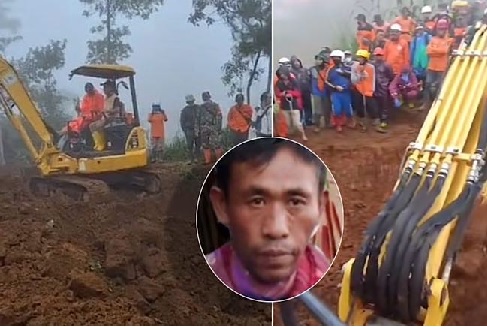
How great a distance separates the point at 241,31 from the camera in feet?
9.65

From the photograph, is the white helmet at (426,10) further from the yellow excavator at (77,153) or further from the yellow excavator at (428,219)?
the yellow excavator at (77,153)

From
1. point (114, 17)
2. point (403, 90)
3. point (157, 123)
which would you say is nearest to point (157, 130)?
point (157, 123)

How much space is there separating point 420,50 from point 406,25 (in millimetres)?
97

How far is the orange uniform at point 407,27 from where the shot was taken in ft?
9.63

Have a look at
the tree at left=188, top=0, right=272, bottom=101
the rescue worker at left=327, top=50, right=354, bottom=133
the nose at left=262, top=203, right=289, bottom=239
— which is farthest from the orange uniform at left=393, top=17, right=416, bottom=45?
the nose at left=262, top=203, right=289, bottom=239

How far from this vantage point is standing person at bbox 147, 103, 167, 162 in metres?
2.95

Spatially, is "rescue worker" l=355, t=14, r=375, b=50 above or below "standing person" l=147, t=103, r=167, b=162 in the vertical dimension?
above

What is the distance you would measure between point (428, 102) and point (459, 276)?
1.95 feet

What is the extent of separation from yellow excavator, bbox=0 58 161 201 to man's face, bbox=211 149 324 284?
29 cm

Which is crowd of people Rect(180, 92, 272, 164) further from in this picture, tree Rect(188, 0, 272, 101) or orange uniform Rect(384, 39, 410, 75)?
orange uniform Rect(384, 39, 410, 75)

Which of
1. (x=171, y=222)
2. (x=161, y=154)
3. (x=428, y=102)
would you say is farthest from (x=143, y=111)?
(x=428, y=102)

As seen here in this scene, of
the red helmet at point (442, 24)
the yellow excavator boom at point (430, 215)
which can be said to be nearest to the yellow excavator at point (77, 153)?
the yellow excavator boom at point (430, 215)

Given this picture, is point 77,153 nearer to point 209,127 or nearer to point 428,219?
point 209,127

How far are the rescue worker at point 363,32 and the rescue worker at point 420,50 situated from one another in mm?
145
